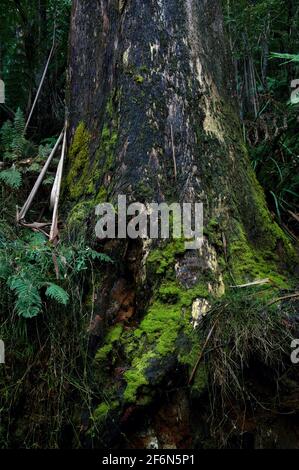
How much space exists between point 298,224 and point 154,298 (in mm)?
1844

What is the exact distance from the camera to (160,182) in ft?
9.12

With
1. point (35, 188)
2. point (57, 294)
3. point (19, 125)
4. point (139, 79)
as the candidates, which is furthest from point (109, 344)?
point (19, 125)

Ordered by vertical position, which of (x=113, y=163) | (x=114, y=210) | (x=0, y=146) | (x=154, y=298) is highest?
(x=0, y=146)

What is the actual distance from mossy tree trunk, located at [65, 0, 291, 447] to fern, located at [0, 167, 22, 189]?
340 mm

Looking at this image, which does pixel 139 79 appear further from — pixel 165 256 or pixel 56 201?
Answer: pixel 165 256

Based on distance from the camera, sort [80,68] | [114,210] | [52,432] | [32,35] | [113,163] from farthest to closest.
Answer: [32,35], [80,68], [113,163], [114,210], [52,432]

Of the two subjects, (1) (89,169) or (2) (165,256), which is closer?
(2) (165,256)

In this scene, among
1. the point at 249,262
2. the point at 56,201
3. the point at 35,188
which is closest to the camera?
the point at 249,262

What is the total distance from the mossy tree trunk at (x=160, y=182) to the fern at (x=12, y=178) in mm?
340

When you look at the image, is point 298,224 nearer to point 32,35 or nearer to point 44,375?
point 44,375

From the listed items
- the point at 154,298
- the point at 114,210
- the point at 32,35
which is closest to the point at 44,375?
the point at 154,298

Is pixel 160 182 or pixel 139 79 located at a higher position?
pixel 139 79

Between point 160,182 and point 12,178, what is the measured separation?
3.63ft

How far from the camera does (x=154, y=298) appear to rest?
2.52 m
